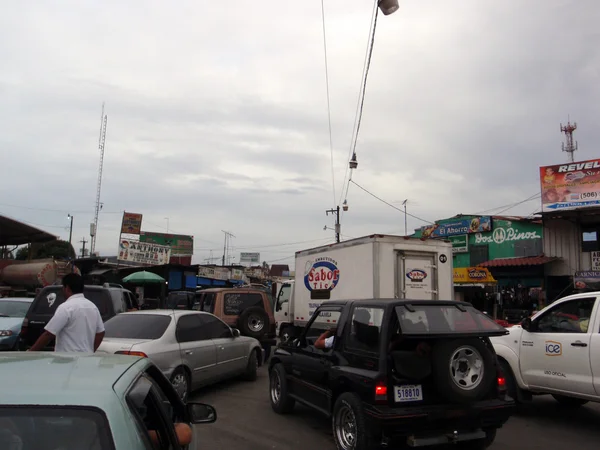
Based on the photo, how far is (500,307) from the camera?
25750 mm

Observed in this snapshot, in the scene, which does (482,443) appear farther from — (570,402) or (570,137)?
(570,137)

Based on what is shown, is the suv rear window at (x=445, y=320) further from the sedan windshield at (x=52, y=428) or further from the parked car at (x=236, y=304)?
the parked car at (x=236, y=304)

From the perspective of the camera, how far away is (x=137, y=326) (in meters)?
7.99

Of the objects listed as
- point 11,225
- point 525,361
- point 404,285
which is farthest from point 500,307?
point 11,225

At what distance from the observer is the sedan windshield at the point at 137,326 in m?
7.77

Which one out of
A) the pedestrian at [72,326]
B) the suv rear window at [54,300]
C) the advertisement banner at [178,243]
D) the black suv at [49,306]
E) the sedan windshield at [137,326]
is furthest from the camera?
the advertisement banner at [178,243]

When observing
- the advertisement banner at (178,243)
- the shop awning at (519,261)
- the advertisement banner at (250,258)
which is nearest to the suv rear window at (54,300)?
the shop awning at (519,261)

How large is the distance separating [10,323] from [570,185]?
22422 mm

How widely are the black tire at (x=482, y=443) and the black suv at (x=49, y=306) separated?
6816mm

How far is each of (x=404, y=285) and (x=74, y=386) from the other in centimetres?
952

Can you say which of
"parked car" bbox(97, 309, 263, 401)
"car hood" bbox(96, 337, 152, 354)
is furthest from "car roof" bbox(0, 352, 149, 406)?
"car hood" bbox(96, 337, 152, 354)

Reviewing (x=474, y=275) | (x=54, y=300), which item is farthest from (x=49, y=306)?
(x=474, y=275)

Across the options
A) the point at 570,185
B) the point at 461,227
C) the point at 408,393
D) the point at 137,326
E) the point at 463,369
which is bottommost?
the point at 408,393

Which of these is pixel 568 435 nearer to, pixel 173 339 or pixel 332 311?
pixel 332 311
